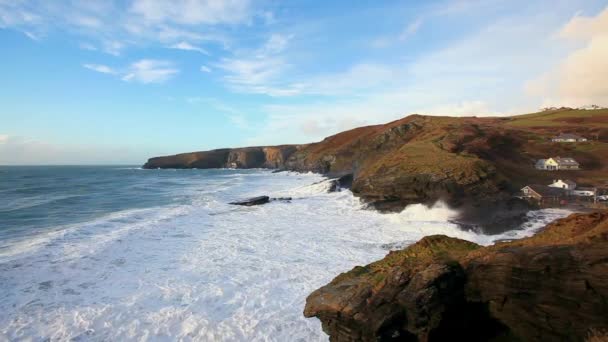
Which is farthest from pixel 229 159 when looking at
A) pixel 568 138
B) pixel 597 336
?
pixel 597 336

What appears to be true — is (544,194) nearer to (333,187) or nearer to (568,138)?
(333,187)

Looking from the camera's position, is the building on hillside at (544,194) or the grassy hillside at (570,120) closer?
the building on hillside at (544,194)

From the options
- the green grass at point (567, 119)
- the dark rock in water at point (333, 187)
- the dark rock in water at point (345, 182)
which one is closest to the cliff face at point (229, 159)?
the green grass at point (567, 119)

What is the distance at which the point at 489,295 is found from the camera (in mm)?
7598

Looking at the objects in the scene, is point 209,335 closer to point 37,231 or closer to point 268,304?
point 268,304

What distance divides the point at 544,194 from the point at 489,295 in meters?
28.2

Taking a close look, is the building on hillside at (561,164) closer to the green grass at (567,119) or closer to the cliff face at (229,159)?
the green grass at (567,119)

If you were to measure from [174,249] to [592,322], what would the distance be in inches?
695

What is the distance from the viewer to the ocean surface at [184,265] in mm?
10672

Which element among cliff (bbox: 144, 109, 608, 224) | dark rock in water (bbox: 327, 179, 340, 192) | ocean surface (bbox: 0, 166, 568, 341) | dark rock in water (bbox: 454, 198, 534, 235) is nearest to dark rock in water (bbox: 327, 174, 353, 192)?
dark rock in water (bbox: 327, 179, 340, 192)

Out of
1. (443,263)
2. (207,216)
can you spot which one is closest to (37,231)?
(207,216)

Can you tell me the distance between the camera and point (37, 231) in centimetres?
2322

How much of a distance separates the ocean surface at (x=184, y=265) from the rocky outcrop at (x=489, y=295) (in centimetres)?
274

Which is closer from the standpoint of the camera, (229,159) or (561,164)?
(561,164)
